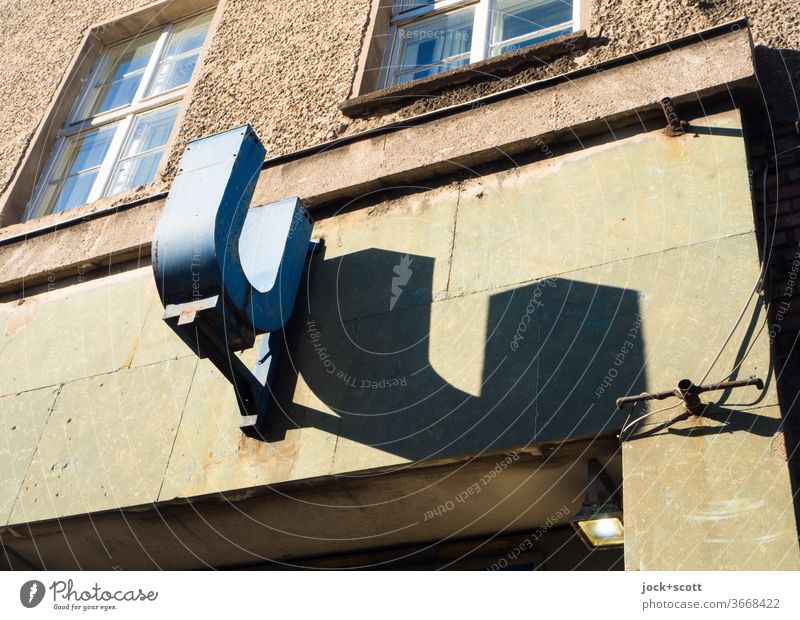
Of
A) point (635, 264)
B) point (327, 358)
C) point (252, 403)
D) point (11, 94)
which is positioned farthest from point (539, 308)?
point (11, 94)

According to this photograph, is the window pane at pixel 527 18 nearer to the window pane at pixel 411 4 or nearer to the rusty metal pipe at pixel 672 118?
the window pane at pixel 411 4

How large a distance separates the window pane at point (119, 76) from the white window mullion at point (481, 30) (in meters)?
2.80

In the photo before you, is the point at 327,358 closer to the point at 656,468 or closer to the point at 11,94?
the point at 656,468

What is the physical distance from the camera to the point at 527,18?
19.4 ft

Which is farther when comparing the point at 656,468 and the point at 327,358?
the point at 327,358

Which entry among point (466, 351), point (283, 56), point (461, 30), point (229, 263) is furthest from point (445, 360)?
point (283, 56)

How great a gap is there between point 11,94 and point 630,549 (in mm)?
6292

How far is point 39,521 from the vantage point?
4758 mm

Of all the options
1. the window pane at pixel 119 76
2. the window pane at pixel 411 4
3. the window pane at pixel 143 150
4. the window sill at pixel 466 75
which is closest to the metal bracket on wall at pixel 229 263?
the window sill at pixel 466 75

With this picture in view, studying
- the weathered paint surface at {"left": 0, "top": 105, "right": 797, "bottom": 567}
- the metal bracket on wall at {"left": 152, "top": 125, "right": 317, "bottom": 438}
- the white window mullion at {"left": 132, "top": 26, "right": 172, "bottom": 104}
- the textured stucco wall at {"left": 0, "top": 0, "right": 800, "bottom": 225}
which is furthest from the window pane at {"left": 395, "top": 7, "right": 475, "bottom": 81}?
the white window mullion at {"left": 132, "top": 26, "right": 172, "bottom": 104}

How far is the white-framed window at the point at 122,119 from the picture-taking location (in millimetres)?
6863

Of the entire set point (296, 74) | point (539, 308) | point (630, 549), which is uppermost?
point (296, 74)

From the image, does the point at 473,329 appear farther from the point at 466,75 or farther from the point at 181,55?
the point at 181,55

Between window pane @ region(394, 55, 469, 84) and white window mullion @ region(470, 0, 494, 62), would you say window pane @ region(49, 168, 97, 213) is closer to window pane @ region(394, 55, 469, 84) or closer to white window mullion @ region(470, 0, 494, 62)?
window pane @ region(394, 55, 469, 84)
